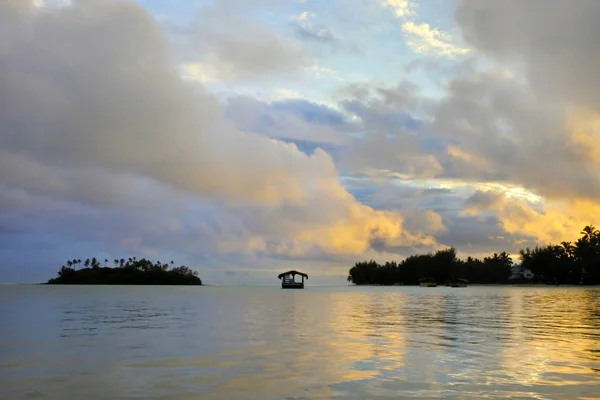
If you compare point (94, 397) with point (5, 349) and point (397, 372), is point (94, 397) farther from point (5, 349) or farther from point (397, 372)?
point (5, 349)

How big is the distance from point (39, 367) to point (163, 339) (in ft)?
30.0

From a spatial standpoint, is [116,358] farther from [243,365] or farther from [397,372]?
[397,372]

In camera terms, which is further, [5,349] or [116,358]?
[5,349]

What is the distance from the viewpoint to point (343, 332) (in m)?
30.9

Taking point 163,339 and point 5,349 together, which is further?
point 163,339

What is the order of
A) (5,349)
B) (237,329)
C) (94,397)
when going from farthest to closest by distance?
(237,329) → (5,349) → (94,397)

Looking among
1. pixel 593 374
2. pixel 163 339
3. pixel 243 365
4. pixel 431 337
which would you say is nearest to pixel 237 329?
pixel 163 339

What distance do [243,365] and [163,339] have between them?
10.1 m

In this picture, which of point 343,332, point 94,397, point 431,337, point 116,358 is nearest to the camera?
point 94,397

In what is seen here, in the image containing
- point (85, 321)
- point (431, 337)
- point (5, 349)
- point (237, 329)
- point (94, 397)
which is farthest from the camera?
point (85, 321)

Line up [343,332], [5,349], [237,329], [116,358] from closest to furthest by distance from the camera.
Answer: [116,358] < [5,349] < [343,332] < [237,329]

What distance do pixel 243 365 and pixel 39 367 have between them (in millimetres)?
7264

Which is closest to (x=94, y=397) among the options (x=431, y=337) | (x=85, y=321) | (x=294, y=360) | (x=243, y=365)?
(x=243, y=365)

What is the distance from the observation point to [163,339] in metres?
27.8
